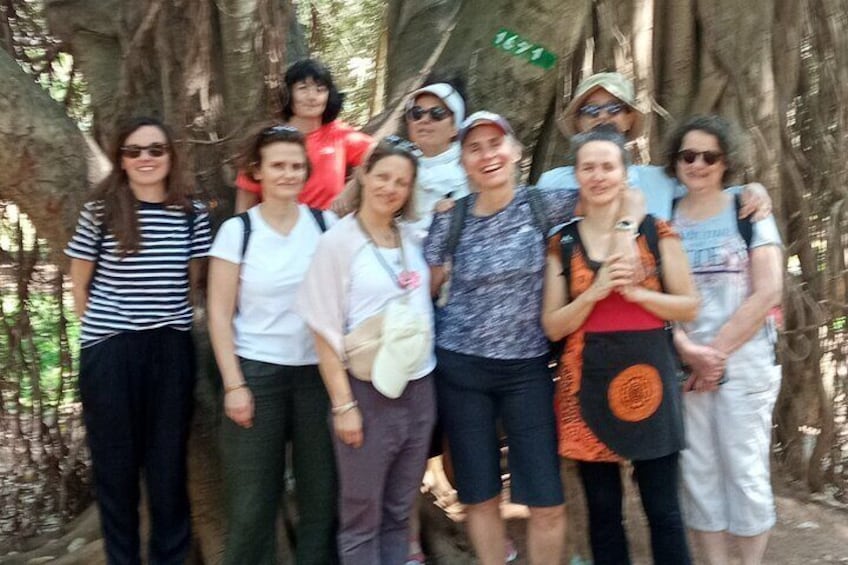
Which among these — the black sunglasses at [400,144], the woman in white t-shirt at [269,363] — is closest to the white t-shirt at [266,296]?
the woman in white t-shirt at [269,363]

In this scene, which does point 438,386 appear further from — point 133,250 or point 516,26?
point 516,26

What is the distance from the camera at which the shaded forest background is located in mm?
3271

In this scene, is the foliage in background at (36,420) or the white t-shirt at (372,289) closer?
the white t-shirt at (372,289)

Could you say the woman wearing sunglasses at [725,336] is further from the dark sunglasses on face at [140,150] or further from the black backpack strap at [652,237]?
the dark sunglasses on face at [140,150]

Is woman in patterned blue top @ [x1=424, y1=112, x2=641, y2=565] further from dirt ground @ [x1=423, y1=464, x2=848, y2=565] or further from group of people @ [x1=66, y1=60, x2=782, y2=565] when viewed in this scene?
dirt ground @ [x1=423, y1=464, x2=848, y2=565]

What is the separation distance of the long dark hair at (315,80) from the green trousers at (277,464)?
0.99 meters

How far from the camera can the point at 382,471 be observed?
8.76 feet

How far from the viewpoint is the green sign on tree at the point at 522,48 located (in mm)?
3568

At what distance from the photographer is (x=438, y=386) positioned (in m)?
2.79

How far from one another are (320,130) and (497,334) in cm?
107

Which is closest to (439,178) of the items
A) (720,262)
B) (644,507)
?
(720,262)

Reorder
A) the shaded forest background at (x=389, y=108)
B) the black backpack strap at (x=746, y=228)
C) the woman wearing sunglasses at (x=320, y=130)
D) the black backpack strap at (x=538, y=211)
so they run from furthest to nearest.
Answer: the shaded forest background at (x=389, y=108), the woman wearing sunglasses at (x=320, y=130), the black backpack strap at (x=746, y=228), the black backpack strap at (x=538, y=211)

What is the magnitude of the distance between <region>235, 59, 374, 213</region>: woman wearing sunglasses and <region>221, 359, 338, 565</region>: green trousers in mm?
696

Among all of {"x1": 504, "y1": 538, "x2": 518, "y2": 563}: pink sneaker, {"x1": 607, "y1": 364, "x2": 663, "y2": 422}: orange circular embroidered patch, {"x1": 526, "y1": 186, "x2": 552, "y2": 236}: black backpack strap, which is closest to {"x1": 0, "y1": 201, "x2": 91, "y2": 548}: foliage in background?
{"x1": 504, "y1": 538, "x2": 518, "y2": 563}: pink sneaker
